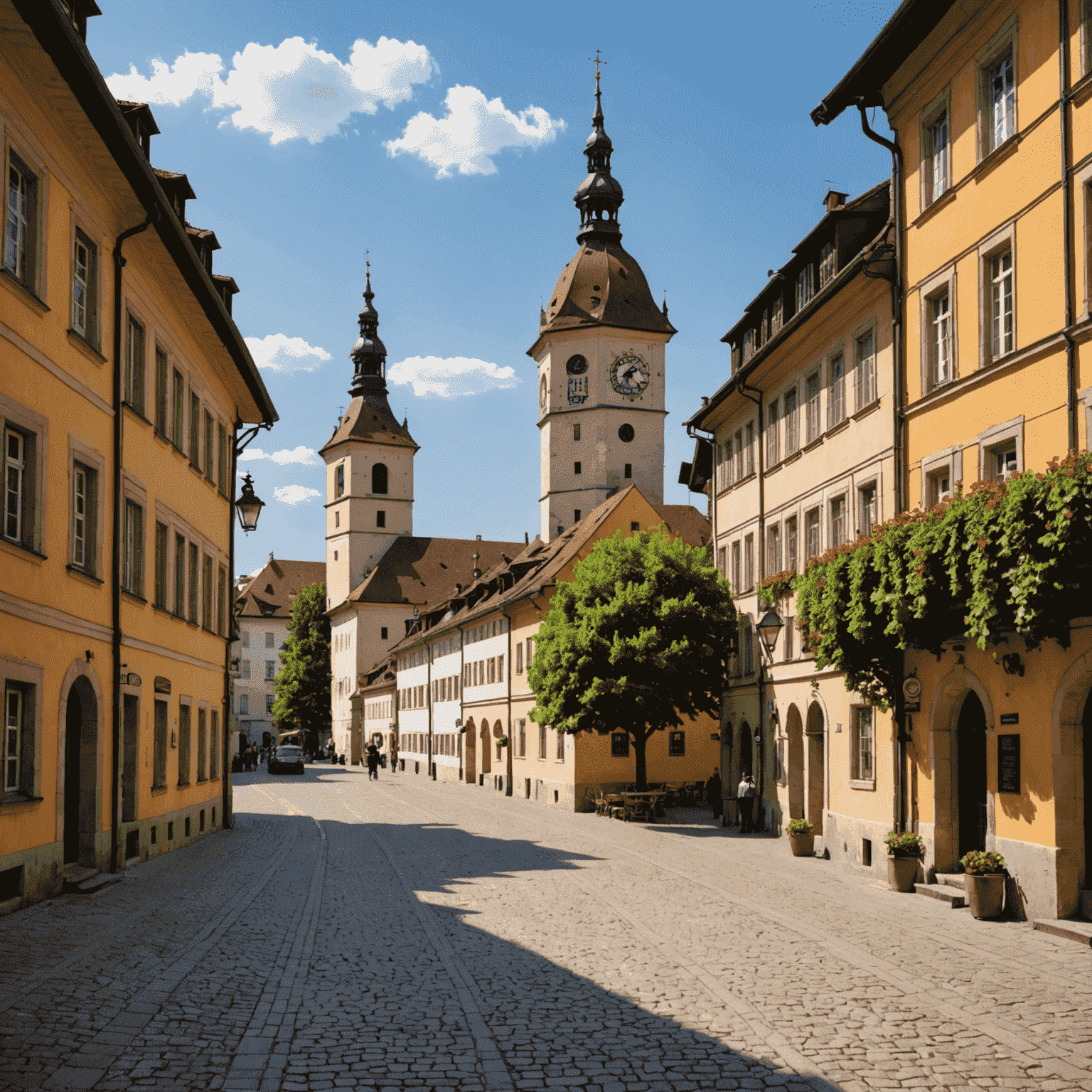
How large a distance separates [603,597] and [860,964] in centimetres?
2542

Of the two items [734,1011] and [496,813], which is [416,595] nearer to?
[496,813]

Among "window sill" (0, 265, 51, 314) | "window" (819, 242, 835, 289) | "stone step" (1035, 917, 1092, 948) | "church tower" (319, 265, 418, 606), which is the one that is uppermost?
"church tower" (319, 265, 418, 606)

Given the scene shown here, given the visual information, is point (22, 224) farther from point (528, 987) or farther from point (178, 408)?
point (528, 987)

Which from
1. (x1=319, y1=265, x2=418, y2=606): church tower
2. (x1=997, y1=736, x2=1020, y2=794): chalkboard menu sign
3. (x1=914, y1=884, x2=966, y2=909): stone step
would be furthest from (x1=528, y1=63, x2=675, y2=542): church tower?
(x1=997, y1=736, x2=1020, y2=794): chalkboard menu sign

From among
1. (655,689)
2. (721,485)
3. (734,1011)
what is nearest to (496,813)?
(655,689)

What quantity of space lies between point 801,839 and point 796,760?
160 inches

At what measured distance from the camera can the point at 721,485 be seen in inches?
1465

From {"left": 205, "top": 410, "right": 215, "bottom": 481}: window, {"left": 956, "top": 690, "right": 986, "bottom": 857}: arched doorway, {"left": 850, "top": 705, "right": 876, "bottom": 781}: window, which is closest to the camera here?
{"left": 956, "top": 690, "right": 986, "bottom": 857}: arched doorway

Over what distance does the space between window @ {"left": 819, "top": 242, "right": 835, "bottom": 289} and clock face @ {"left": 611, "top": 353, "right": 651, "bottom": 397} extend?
59.3m

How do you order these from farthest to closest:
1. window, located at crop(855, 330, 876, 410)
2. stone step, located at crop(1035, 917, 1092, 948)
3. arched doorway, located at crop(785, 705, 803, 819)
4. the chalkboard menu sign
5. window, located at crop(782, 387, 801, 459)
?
arched doorway, located at crop(785, 705, 803, 819), window, located at crop(782, 387, 801, 459), window, located at crop(855, 330, 876, 410), the chalkboard menu sign, stone step, located at crop(1035, 917, 1092, 948)

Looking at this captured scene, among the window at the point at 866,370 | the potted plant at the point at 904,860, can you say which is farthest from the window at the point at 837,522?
Answer: the potted plant at the point at 904,860

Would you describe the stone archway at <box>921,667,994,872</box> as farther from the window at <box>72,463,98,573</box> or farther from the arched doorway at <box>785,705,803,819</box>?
the window at <box>72,463,98,573</box>

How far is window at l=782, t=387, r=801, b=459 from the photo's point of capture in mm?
29797

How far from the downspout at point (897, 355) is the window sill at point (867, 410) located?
0.97m
